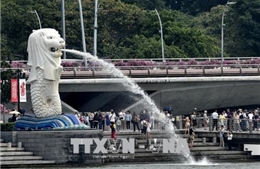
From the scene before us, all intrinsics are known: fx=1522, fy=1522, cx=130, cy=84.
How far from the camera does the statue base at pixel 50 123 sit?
7262 centimetres

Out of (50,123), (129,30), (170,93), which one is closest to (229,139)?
(50,123)

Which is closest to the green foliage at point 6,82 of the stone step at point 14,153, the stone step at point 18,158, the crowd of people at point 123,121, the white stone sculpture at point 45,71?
the crowd of people at point 123,121

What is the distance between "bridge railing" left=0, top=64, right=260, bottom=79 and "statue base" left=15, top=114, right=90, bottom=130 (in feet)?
58.7

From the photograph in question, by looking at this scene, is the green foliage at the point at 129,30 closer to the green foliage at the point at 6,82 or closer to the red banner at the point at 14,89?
the green foliage at the point at 6,82

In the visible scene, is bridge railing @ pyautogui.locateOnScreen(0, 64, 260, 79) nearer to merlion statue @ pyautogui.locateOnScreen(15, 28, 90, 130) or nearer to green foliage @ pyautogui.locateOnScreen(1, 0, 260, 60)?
merlion statue @ pyautogui.locateOnScreen(15, 28, 90, 130)

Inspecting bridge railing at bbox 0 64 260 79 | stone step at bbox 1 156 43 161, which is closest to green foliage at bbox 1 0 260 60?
bridge railing at bbox 0 64 260 79

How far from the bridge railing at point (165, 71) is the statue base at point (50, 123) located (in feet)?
58.7

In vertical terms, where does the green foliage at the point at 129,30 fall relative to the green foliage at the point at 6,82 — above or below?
above

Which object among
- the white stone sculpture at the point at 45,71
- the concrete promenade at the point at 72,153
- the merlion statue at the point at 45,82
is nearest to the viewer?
the concrete promenade at the point at 72,153

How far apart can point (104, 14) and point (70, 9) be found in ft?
12.5

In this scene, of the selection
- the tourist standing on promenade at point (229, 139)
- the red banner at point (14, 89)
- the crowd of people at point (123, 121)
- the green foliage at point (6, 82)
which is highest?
the green foliage at point (6, 82)

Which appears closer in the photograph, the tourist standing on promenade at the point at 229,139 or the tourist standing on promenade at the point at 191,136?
the tourist standing on promenade at the point at 191,136

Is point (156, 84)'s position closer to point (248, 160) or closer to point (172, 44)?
point (248, 160)

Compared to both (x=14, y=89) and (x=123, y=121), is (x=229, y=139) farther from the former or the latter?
(x=14, y=89)
